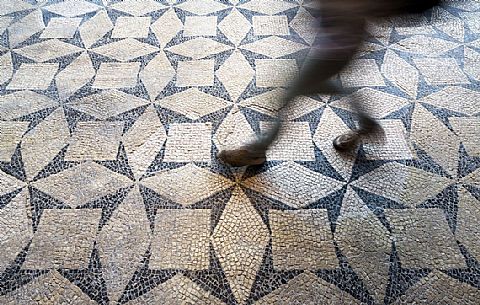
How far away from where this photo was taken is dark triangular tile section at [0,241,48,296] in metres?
0.98

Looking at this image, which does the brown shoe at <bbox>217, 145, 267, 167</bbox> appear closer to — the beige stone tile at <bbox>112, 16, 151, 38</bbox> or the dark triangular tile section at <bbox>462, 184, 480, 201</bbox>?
the dark triangular tile section at <bbox>462, 184, 480, 201</bbox>

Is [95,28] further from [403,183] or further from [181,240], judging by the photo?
[403,183]

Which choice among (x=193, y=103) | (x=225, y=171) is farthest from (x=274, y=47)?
(x=225, y=171)

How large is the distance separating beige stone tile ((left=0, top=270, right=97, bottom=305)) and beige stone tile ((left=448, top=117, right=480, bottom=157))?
113 centimetres

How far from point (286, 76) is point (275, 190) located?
540 millimetres

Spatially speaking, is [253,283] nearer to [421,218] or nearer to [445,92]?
[421,218]

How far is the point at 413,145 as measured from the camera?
130 cm

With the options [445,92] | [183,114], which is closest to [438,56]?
[445,92]

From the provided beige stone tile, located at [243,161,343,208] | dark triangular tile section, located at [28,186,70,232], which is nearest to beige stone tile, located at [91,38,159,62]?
dark triangular tile section, located at [28,186,70,232]

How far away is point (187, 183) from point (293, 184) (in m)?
0.30

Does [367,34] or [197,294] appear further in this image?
[197,294]

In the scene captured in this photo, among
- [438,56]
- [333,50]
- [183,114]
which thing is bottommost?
[183,114]

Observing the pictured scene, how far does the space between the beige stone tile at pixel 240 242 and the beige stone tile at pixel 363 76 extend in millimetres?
639

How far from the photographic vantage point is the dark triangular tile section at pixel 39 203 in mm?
1122
